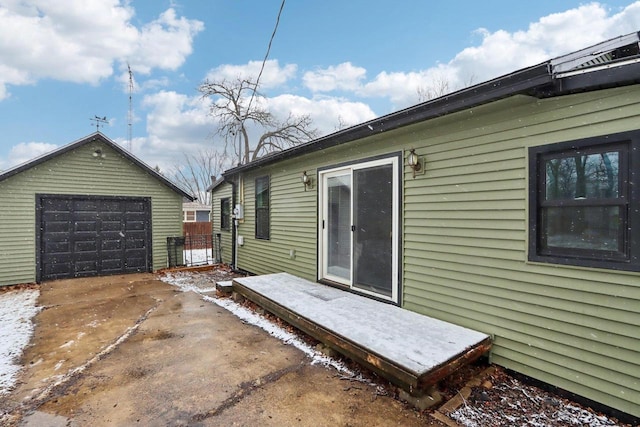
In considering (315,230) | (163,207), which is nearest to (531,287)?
(315,230)

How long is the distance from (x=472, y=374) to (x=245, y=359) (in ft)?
7.18

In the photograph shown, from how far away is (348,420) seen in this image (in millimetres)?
2146

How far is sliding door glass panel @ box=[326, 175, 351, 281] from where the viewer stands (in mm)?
4575

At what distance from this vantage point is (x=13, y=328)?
4082 mm

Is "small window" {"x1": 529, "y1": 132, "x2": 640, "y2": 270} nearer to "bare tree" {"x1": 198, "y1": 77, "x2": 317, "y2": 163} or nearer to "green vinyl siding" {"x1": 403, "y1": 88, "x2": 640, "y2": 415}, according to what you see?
"green vinyl siding" {"x1": 403, "y1": 88, "x2": 640, "y2": 415}

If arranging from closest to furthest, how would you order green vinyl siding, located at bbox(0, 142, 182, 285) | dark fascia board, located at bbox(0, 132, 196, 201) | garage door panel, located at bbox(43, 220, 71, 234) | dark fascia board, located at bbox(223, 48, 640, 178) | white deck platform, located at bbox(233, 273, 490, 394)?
1. dark fascia board, located at bbox(223, 48, 640, 178)
2. white deck platform, located at bbox(233, 273, 490, 394)
3. dark fascia board, located at bbox(0, 132, 196, 201)
4. green vinyl siding, located at bbox(0, 142, 182, 285)
5. garage door panel, located at bbox(43, 220, 71, 234)

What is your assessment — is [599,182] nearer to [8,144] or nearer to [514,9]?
[514,9]

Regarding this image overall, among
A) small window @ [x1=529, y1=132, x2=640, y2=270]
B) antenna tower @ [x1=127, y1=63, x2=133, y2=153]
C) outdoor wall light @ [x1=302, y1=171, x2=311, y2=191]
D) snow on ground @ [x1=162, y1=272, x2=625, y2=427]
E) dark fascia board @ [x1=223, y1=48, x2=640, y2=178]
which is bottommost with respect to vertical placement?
snow on ground @ [x1=162, y1=272, x2=625, y2=427]

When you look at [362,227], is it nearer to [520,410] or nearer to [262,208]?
[520,410]

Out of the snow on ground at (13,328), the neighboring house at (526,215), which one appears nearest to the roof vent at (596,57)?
the neighboring house at (526,215)

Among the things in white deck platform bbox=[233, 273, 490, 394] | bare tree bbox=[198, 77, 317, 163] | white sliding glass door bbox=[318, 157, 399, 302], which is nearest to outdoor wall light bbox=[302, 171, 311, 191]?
white sliding glass door bbox=[318, 157, 399, 302]

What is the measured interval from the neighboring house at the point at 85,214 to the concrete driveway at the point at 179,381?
327 cm

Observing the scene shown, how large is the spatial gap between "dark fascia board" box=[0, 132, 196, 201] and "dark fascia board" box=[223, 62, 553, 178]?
583 cm

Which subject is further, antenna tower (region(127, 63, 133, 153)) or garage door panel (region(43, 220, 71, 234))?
antenna tower (region(127, 63, 133, 153))
